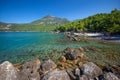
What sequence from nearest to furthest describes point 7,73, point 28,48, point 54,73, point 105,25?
point 7,73 < point 54,73 < point 28,48 < point 105,25

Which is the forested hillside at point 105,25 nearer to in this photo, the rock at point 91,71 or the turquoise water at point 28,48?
the turquoise water at point 28,48

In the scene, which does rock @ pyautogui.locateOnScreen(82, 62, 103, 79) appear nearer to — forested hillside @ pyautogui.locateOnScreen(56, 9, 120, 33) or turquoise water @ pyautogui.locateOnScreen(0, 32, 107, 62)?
turquoise water @ pyautogui.locateOnScreen(0, 32, 107, 62)

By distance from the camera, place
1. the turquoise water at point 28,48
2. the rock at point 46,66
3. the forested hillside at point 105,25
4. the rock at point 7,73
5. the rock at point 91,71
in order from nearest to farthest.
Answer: the rock at point 7,73 < the rock at point 91,71 < the rock at point 46,66 < the turquoise water at point 28,48 < the forested hillside at point 105,25

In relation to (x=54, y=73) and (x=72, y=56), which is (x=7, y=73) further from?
(x=72, y=56)

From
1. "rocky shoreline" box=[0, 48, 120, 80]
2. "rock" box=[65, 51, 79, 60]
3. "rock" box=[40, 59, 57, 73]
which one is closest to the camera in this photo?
"rocky shoreline" box=[0, 48, 120, 80]

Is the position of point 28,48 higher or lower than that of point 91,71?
lower

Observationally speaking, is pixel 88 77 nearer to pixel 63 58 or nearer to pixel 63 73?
pixel 63 73

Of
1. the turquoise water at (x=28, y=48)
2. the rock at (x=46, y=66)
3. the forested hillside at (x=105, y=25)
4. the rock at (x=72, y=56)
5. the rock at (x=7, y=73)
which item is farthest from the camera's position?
the forested hillside at (x=105, y=25)

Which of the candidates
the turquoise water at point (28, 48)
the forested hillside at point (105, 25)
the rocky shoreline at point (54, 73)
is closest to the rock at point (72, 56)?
the rocky shoreline at point (54, 73)

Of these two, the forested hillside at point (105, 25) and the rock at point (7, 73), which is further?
the forested hillside at point (105, 25)

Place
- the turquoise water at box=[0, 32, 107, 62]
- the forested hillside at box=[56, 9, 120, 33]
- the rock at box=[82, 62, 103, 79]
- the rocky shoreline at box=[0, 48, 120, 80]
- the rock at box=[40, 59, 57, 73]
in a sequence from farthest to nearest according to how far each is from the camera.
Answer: the forested hillside at box=[56, 9, 120, 33]
the turquoise water at box=[0, 32, 107, 62]
the rock at box=[40, 59, 57, 73]
the rock at box=[82, 62, 103, 79]
the rocky shoreline at box=[0, 48, 120, 80]

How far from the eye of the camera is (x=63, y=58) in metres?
28.5

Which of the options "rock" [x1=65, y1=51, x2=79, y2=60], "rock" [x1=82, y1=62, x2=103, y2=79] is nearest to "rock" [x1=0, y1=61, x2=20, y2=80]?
"rock" [x1=82, y1=62, x2=103, y2=79]

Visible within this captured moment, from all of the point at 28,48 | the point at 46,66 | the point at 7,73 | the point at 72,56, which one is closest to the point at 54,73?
the point at 7,73
